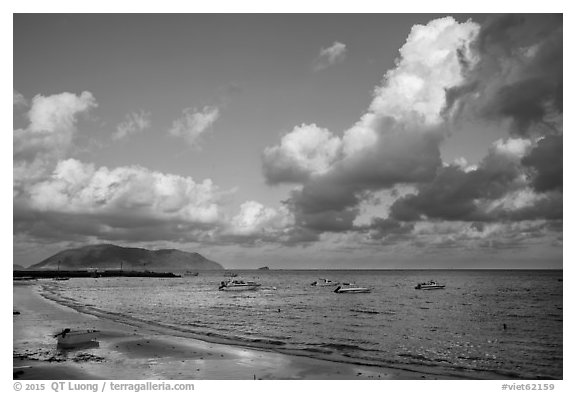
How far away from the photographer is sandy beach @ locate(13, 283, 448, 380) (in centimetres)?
2117

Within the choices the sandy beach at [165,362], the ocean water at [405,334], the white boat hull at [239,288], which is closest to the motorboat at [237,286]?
the white boat hull at [239,288]

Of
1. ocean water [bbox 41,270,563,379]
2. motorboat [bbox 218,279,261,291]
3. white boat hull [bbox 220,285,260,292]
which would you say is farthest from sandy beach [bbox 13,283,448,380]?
motorboat [bbox 218,279,261,291]

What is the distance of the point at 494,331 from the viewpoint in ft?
129

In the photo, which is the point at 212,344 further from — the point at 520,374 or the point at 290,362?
the point at 520,374

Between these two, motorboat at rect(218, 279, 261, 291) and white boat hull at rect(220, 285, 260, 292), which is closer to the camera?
white boat hull at rect(220, 285, 260, 292)

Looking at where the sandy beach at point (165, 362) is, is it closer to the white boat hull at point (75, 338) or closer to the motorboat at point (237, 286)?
the white boat hull at point (75, 338)

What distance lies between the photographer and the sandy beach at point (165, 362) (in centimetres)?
2117

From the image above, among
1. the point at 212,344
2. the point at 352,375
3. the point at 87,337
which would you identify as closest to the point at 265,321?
the point at 212,344

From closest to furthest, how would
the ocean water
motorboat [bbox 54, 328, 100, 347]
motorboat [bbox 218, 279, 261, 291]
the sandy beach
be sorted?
the sandy beach
the ocean water
motorboat [bbox 54, 328, 100, 347]
motorboat [bbox 218, 279, 261, 291]

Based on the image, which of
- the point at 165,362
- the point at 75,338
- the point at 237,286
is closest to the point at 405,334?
the point at 165,362

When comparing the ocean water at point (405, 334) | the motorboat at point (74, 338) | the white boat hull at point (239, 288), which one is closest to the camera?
the ocean water at point (405, 334)

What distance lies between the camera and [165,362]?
23.8 metres

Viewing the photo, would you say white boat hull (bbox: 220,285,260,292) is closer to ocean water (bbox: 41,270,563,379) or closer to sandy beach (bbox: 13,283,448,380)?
ocean water (bbox: 41,270,563,379)
